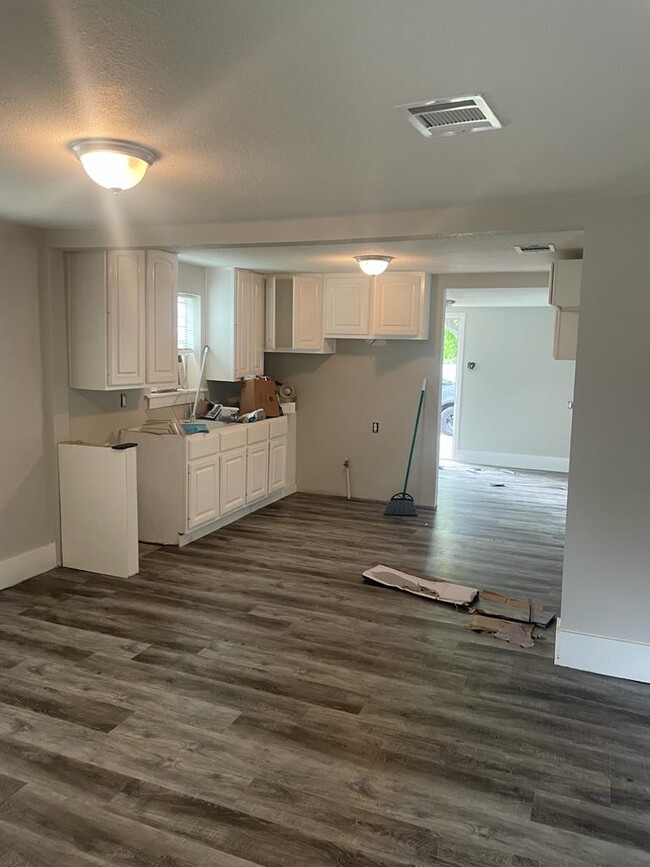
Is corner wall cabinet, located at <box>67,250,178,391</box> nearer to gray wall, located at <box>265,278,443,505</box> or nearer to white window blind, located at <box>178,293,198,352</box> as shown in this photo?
white window blind, located at <box>178,293,198,352</box>

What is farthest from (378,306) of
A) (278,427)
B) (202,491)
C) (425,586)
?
(425,586)

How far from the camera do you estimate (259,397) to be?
6.52 metres

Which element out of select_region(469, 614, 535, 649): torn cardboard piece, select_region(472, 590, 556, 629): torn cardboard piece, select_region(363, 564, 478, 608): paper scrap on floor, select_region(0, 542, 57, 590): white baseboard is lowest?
select_region(469, 614, 535, 649): torn cardboard piece

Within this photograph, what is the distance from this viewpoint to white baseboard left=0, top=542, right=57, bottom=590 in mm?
4273

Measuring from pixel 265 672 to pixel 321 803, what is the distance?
978mm

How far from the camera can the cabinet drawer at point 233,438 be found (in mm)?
5613

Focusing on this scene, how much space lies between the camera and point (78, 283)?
456 cm

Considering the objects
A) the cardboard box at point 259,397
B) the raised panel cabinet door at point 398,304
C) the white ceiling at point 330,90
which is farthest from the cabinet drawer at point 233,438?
the white ceiling at point 330,90

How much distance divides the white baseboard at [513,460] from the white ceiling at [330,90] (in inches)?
253

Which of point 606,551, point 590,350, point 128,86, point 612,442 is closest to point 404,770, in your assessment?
point 606,551

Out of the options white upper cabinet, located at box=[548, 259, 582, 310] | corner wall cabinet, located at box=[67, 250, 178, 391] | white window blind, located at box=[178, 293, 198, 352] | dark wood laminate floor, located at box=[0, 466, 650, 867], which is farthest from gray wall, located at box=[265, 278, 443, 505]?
corner wall cabinet, located at box=[67, 250, 178, 391]

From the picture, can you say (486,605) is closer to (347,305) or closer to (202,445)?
(202,445)

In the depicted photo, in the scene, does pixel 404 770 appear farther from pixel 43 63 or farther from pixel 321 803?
pixel 43 63

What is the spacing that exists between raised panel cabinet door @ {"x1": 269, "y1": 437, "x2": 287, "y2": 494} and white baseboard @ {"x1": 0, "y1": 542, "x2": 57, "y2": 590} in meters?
2.43
